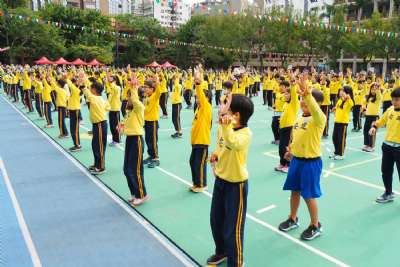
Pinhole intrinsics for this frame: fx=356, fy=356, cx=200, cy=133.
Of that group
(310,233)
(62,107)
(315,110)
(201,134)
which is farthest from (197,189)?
(62,107)

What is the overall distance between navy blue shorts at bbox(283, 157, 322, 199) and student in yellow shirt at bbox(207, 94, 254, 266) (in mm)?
1007

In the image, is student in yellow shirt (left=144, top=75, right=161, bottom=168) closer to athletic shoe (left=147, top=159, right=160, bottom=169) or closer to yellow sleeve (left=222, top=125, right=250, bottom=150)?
athletic shoe (left=147, top=159, right=160, bottom=169)

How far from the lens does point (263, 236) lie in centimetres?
438

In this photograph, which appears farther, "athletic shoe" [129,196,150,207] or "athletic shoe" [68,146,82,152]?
"athletic shoe" [68,146,82,152]

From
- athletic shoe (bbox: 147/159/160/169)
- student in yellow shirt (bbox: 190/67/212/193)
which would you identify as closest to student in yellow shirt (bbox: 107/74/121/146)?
athletic shoe (bbox: 147/159/160/169)

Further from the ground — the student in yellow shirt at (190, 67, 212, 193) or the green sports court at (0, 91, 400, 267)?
the student in yellow shirt at (190, 67, 212, 193)

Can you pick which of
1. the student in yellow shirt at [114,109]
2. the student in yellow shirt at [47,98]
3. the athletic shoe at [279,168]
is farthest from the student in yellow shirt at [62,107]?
the athletic shoe at [279,168]

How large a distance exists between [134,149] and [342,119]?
16.2ft

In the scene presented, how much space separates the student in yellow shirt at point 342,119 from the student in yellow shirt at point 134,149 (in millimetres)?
4713

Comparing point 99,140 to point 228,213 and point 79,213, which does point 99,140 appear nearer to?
point 79,213

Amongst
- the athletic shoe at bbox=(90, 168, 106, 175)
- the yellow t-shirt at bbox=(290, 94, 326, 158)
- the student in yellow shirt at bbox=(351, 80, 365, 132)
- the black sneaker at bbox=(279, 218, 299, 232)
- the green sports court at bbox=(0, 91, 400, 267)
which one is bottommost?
the green sports court at bbox=(0, 91, 400, 267)

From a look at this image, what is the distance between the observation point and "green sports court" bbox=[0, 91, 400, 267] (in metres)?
3.98

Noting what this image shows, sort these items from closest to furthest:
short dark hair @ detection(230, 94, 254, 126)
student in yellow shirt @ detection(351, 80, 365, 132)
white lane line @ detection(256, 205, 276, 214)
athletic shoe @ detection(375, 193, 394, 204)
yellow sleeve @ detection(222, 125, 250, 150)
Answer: yellow sleeve @ detection(222, 125, 250, 150) < short dark hair @ detection(230, 94, 254, 126) < white lane line @ detection(256, 205, 276, 214) < athletic shoe @ detection(375, 193, 394, 204) < student in yellow shirt @ detection(351, 80, 365, 132)

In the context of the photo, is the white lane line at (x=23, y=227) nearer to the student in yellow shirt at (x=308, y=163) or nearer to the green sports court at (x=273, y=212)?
the green sports court at (x=273, y=212)
